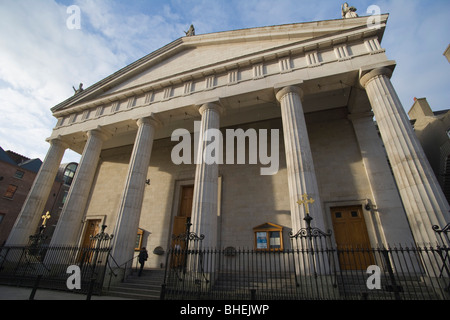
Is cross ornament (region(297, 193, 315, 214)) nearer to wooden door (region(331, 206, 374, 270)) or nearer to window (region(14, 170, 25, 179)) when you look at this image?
wooden door (region(331, 206, 374, 270))

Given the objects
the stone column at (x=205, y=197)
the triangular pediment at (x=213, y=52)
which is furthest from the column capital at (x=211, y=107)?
the triangular pediment at (x=213, y=52)

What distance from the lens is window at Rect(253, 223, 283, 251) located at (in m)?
12.7

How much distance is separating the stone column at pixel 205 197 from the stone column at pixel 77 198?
322 inches

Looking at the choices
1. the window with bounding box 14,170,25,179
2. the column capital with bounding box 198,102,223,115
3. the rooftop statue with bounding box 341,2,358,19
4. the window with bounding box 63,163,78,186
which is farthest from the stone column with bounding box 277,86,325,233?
the window with bounding box 63,163,78,186

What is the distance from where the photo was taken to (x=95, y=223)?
1825cm

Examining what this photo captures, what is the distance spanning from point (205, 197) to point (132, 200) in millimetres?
4396

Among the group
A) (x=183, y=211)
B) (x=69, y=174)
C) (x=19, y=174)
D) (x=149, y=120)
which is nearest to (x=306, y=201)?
(x=183, y=211)

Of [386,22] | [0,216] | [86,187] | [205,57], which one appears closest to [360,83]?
[386,22]

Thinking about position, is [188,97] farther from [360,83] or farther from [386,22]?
[386,22]

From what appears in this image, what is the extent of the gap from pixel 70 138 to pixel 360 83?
2025 centimetres

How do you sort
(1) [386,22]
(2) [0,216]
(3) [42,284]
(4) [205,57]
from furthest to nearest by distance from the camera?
(2) [0,216] < (4) [205,57] < (1) [386,22] < (3) [42,284]

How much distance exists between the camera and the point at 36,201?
48.8ft

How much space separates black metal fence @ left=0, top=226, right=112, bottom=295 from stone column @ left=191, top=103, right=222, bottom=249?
12.8 ft

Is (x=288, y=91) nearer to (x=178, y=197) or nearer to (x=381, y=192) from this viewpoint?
(x=381, y=192)
